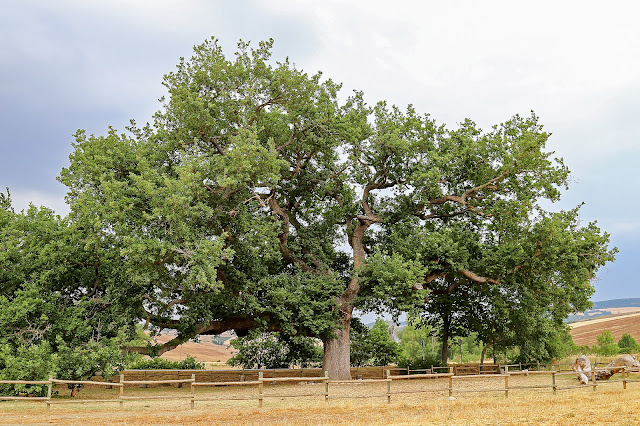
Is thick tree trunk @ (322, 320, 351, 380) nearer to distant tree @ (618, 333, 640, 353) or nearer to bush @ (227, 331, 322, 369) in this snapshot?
bush @ (227, 331, 322, 369)

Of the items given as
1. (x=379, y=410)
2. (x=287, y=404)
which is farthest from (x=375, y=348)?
(x=379, y=410)

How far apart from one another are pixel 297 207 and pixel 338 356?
9.54 meters

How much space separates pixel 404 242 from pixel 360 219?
3470 millimetres

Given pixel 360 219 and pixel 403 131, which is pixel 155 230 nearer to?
pixel 360 219

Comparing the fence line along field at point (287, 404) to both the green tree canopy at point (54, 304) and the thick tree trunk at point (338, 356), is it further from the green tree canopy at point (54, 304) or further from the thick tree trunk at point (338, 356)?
the thick tree trunk at point (338, 356)

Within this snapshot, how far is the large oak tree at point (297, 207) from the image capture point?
79.7ft

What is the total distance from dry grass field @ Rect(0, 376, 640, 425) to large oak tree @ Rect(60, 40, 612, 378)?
625cm

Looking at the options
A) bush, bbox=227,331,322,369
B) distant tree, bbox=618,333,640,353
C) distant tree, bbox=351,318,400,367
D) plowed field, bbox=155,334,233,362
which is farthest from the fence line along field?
plowed field, bbox=155,334,233,362

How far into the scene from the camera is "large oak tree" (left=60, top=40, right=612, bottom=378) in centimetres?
2430

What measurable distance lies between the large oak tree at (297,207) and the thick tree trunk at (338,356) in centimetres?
9

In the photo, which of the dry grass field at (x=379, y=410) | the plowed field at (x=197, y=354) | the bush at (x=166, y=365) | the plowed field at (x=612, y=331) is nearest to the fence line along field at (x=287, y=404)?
the dry grass field at (x=379, y=410)

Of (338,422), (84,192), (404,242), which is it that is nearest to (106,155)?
(84,192)

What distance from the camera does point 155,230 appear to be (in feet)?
77.3

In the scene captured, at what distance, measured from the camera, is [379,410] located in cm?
1725
